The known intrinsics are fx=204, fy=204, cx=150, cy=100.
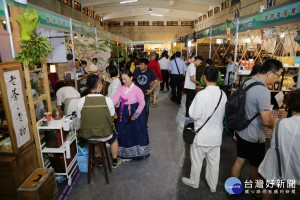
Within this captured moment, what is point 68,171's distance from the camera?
2662mm

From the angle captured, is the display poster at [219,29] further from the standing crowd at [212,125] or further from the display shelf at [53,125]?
the display shelf at [53,125]

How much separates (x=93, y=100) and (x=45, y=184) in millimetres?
1077

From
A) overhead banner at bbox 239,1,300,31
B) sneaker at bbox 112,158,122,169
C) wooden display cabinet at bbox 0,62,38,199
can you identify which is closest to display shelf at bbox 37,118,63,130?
wooden display cabinet at bbox 0,62,38,199

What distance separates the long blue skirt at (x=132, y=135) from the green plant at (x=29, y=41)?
1312 mm

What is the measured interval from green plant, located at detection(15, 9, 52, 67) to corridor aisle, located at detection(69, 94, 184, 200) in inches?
66.8

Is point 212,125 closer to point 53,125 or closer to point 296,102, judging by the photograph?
point 296,102

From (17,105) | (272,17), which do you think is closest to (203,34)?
(272,17)

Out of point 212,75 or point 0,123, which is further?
point 0,123

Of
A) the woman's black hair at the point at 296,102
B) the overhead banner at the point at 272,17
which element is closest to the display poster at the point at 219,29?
the overhead banner at the point at 272,17

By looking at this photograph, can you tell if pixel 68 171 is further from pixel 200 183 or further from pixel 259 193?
pixel 259 193

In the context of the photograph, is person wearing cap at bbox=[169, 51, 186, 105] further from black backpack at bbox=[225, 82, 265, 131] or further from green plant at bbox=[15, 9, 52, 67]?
green plant at bbox=[15, 9, 52, 67]

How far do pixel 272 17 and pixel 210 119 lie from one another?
1.95 metres

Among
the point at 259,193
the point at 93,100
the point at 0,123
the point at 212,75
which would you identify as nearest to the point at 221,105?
the point at 212,75

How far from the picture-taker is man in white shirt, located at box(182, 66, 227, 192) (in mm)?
2123
